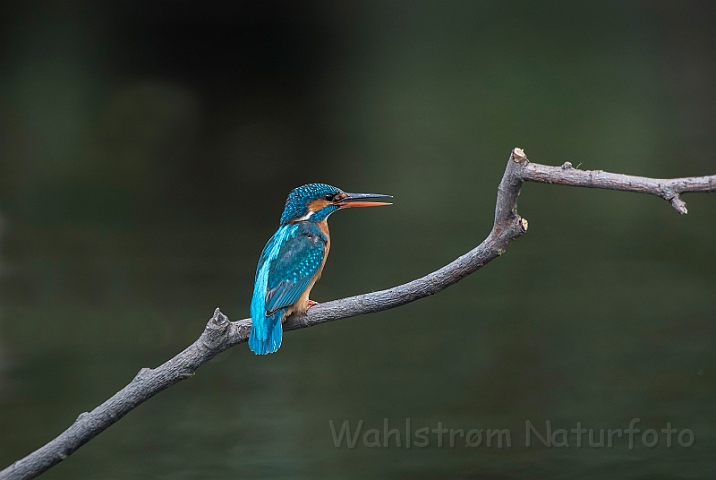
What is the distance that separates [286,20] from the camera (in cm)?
928

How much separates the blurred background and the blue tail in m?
1.48

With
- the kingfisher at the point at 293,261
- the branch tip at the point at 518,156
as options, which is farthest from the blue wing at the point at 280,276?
the branch tip at the point at 518,156

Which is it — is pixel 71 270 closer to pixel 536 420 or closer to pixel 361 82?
pixel 536 420

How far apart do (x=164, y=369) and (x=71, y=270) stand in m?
3.95

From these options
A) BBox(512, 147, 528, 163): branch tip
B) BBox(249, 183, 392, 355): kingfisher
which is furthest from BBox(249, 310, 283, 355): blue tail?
BBox(512, 147, 528, 163): branch tip

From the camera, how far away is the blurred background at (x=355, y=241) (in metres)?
3.64

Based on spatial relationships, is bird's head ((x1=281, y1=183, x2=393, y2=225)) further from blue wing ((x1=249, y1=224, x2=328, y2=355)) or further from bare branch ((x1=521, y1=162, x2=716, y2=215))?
bare branch ((x1=521, y1=162, x2=716, y2=215))

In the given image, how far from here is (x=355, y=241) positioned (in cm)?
627

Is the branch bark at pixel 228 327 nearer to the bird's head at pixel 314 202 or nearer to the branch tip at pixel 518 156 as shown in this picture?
the branch tip at pixel 518 156

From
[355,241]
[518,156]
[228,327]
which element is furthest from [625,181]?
[355,241]

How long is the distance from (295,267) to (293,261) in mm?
21

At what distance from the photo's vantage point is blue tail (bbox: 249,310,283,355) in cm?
194

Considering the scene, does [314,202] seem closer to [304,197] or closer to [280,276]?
[304,197]

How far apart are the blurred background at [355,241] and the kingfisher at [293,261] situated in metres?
1.44
